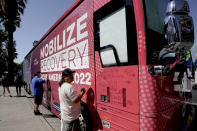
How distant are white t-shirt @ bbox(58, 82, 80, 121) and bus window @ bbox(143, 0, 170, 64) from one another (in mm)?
1448

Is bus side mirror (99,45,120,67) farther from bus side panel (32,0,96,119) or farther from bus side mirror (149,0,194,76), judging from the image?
bus side mirror (149,0,194,76)

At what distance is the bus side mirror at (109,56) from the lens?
92.6 inches

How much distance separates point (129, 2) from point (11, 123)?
561cm

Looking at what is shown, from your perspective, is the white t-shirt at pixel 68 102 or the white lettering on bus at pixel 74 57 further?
the white lettering on bus at pixel 74 57

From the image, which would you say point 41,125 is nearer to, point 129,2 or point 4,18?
point 129,2

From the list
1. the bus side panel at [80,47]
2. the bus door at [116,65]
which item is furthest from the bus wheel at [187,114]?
the bus side panel at [80,47]

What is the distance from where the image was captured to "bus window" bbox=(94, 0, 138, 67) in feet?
6.85

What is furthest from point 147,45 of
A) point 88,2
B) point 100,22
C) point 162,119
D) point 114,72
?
point 88,2

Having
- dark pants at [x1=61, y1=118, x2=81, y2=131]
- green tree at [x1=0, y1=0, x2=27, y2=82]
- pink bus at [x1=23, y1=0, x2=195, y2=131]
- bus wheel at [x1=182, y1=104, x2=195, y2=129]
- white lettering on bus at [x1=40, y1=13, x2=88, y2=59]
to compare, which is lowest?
dark pants at [x1=61, y1=118, x2=81, y2=131]

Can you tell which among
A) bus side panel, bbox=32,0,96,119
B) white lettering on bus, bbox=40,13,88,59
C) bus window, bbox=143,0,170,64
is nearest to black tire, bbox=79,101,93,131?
bus side panel, bbox=32,0,96,119

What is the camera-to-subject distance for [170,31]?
164 cm

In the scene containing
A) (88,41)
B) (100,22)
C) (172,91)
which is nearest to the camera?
(172,91)

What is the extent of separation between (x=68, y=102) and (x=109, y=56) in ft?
3.71

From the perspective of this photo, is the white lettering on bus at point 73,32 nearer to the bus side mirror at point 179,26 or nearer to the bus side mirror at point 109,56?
the bus side mirror at point 109,56
